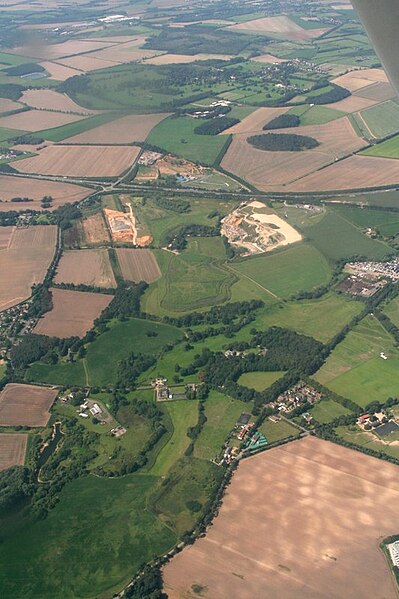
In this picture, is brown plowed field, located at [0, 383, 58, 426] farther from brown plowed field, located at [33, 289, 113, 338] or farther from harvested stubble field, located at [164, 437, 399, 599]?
harvested stubble field, located at [164, 437, 399, 599]

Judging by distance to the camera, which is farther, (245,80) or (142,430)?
(245,80)

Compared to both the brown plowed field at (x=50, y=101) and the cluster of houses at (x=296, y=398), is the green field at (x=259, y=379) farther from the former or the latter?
the brown plowed field at (x=50, y=101)

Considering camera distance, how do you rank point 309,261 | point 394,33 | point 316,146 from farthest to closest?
point 316,146 → point 309,261 → point 394,33

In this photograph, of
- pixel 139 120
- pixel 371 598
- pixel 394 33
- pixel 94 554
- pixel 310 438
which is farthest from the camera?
pixel 139 120

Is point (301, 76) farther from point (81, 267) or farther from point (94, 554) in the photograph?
point (94, 554)

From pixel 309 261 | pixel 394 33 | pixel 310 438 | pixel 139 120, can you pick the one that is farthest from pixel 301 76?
pixel 394 33

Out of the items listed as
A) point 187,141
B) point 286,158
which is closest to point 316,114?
point 286,158

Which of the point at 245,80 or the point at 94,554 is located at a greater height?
the point at 245,80

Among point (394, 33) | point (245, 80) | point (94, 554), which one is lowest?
point (94, 554)
